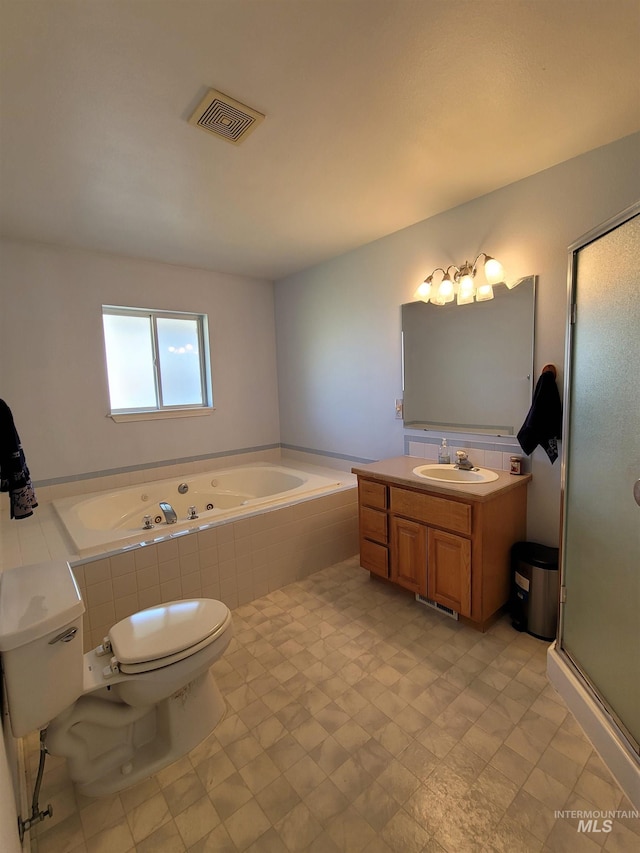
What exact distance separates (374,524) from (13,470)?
1835 mm

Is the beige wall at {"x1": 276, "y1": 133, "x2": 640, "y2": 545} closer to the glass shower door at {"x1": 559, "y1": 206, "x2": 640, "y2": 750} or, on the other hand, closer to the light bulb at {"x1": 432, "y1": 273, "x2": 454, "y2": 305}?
the light bulb at {"x1": 432, "y1": 273, "x2": 454, "y2": 305}

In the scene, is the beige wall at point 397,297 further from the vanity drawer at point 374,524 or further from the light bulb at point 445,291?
the vanity drawer at point 374,524

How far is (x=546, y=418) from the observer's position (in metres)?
1.98

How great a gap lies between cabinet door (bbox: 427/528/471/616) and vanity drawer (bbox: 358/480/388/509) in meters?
0.36

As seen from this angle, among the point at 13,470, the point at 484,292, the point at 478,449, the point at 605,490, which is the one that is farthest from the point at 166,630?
the point at 484,292

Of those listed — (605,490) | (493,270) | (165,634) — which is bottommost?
(165,634)

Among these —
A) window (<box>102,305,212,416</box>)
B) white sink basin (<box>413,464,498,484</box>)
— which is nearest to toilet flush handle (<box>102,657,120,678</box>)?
white sink basin (<box>413,464,498,484</box>)

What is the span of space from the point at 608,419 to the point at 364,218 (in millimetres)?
1880

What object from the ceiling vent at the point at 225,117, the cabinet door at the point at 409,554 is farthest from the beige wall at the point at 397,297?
the ceiling vent at the point at 225,117

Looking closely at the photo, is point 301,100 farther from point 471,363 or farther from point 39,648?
point 39,648

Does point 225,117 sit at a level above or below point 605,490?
above

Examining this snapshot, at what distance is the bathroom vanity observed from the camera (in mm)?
1910

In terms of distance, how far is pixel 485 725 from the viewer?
4.76 feet

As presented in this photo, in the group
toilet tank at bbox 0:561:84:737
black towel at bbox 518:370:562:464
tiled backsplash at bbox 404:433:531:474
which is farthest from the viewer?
tiled backsplash at bbox 404:433:531:474
